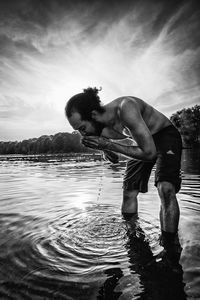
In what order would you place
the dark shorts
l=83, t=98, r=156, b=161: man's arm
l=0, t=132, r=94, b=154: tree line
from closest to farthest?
l=83, t=98, r=156, b=161: man's arm
the dark shorts
l=0, t=132, r=94, b=154: tree line

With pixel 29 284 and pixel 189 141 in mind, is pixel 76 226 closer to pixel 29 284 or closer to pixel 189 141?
pixel 29 284

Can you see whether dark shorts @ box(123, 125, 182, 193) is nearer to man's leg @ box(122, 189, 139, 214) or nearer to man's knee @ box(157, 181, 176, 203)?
man's knee @ box(157, 181, 176, 203)

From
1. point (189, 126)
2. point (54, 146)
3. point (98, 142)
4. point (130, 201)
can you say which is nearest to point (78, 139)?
point (54, 146)

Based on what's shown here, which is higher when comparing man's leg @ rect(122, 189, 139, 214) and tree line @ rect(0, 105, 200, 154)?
tree line @ rect(0, 105, 200, 154)

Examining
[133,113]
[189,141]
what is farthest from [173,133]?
[189,141]

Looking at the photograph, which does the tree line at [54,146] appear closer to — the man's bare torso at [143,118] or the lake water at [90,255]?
the lake water at [90,255]

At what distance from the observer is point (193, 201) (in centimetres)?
538

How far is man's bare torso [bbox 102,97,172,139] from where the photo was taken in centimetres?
317

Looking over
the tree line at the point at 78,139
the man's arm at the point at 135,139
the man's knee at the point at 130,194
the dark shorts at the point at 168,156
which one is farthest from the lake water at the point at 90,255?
the tree line at the point at 78,139

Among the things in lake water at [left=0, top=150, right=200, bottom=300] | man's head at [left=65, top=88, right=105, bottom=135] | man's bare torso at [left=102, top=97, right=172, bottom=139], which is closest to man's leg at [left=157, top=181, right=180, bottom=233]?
lake water at [left=0, top=150, right=200, bottom=300]

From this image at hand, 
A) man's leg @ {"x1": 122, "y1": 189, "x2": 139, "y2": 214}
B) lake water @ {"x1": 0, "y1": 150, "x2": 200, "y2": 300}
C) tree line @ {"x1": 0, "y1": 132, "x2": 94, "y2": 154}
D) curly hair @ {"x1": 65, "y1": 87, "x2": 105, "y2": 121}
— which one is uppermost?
tree line @ {"x1": 0, "y1": 132, "x2": 94, "y2": 154}

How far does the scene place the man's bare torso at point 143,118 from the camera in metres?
3.17

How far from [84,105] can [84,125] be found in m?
0.29

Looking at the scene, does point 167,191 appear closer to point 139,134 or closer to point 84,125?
point 139,134
